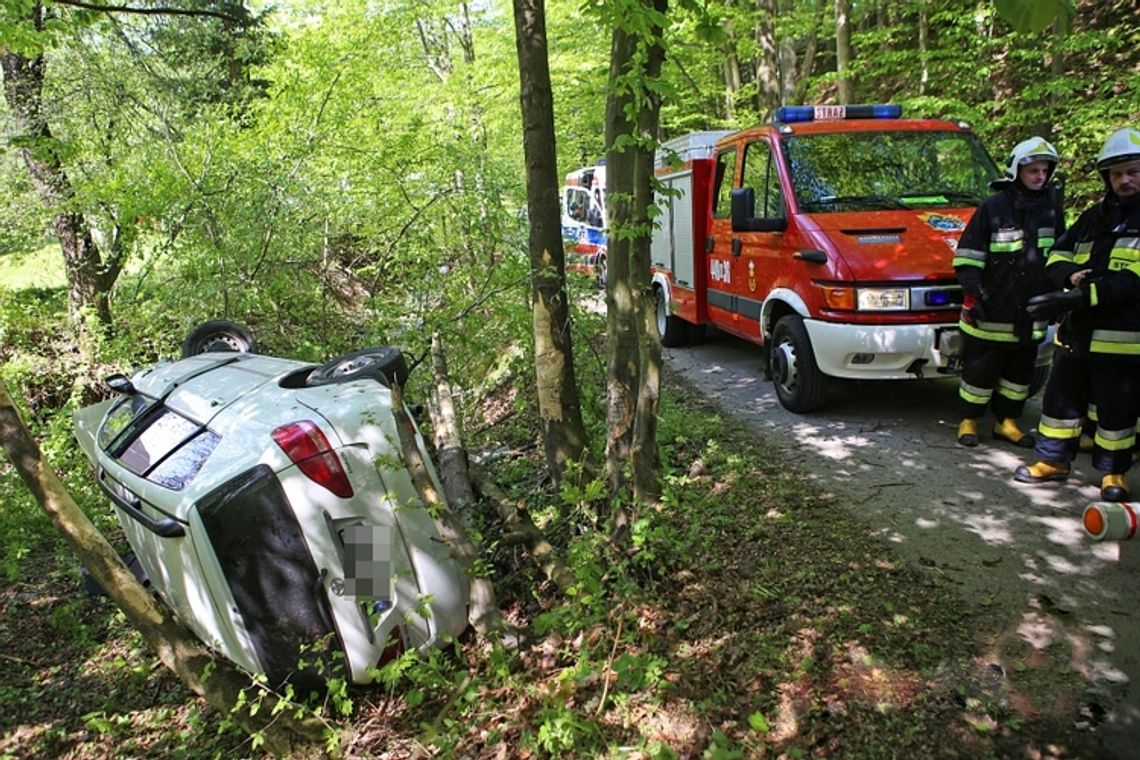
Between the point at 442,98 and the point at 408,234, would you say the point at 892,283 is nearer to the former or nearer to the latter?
the point at 408,234

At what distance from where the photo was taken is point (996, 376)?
15.6 feet

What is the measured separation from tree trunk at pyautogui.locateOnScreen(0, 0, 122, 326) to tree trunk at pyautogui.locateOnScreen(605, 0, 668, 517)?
23.5 feet

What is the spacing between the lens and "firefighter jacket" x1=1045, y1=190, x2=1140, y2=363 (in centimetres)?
363

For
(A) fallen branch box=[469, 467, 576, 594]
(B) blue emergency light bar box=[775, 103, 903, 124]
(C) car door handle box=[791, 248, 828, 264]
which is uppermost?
(B) blue emergency light bar box=[775, 103, 903, 124]

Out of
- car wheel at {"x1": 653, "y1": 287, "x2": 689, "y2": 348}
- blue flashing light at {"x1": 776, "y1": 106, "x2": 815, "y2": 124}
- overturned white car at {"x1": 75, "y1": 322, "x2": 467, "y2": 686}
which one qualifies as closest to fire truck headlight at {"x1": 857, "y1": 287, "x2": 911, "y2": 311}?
blue flashing light at {"x1": 776, "y1": 106, "x2": 815, "y2": 124}

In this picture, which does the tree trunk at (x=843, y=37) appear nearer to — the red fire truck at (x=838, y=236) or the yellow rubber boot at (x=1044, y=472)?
the red fire truck at (x=838, y=236)

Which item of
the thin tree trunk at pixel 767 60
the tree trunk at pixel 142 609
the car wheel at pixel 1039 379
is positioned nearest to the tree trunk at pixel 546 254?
the tree trunk at pixel 142 609

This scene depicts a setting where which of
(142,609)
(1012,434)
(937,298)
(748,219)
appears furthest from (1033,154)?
(142,609)

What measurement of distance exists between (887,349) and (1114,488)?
158 centimetres

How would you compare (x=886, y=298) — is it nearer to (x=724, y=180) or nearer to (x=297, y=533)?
(x=724, y=180)

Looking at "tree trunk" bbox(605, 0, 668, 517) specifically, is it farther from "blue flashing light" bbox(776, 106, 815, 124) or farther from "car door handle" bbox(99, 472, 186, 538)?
"blue flashing light" bbox(776, 106, 815, 124)

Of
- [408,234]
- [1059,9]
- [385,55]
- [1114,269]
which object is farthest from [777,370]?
[385,55]

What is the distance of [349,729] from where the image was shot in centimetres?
320

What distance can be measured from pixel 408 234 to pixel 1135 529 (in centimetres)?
676
